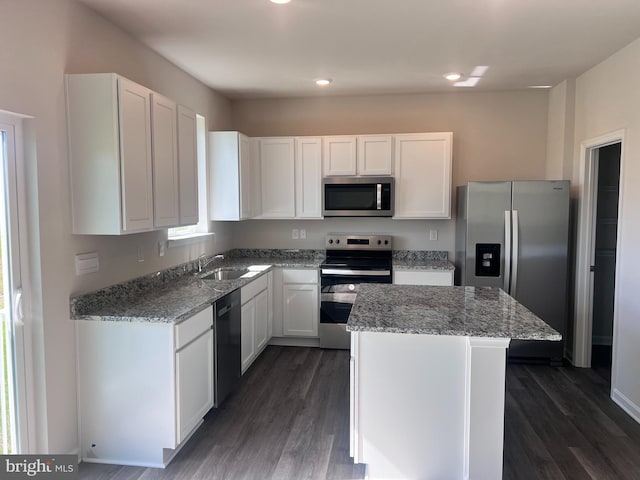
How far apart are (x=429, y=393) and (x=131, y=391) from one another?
1.67m

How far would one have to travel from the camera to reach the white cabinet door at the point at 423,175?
4.41 m

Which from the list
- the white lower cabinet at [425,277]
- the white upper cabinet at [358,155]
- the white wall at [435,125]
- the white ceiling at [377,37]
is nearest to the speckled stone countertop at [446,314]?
the white lower cabinet at [425,277]

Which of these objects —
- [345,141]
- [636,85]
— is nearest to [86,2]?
[345,141]

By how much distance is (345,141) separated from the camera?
14.9 feet

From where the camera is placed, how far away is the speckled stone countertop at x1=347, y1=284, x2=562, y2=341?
6.69 ft

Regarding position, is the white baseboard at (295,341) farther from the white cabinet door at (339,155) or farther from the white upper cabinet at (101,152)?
the white upper cabinet at (101,152)

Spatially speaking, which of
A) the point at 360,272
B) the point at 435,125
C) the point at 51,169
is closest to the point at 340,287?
the point at 360,272

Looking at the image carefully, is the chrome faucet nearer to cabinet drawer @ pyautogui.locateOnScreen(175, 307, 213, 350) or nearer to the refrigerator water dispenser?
cabinet drawer @ pyautogui.locateOnScreen(175, 307, 213, 350)

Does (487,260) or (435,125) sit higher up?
(435,125)

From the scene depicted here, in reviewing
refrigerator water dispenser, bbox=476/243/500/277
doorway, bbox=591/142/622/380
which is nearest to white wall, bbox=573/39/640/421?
refrigerator water dispenser, bbox=476/243/500/277

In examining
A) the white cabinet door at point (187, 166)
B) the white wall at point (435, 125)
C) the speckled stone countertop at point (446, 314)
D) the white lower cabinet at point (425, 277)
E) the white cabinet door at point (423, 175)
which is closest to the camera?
the speckled stone countertop at point (446, 314)

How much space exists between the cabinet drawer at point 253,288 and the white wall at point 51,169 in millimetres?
1108

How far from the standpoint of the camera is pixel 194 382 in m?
2.71

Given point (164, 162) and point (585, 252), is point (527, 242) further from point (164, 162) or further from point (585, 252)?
point (164, 162)
